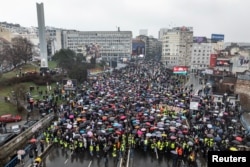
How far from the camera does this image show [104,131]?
20.9 meters

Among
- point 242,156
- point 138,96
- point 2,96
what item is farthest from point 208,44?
point 242,156

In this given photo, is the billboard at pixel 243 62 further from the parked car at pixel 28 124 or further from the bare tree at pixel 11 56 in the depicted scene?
the parked car at pixel 28 124

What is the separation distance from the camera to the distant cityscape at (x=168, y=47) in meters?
68.7

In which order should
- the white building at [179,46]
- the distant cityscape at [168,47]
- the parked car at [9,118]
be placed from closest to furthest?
the parked car at [9,118]
the distant cityscape at [168,47]
the white building at [179,46]

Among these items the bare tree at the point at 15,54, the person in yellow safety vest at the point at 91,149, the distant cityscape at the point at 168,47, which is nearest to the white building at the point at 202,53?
the distant cityscape at the point at 168,47

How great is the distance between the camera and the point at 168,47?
333 feet

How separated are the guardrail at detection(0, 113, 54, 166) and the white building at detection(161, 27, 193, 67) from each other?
3083 inches

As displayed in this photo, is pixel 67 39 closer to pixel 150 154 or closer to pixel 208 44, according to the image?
pixel 208 44

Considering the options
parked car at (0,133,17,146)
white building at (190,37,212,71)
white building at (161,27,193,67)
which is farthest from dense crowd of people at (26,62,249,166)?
white building at (161,27,193,67)

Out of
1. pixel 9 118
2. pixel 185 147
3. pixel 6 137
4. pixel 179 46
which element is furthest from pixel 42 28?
pixel 179 46

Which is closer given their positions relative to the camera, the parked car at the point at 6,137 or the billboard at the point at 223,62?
the parked car at the point at 6,137

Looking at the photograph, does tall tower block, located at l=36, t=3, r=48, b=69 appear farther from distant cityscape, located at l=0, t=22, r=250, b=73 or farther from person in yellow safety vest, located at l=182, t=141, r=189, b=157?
person in yellow safety vest, located at l=182, t=141, r=189, b=157

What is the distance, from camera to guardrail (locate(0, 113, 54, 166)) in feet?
62.1

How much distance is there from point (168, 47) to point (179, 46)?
480 cm
